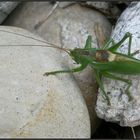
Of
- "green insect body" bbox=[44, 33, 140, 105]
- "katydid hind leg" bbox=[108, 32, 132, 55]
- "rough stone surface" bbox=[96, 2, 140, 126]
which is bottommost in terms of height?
"rough stone surface" bbox=[96, 2, 140, 126]

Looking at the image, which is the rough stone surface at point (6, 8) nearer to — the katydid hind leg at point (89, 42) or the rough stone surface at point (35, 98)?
the rough stone surface at point (35, 98)

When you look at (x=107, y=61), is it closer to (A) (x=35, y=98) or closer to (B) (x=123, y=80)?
(B) (x=123, y=80)

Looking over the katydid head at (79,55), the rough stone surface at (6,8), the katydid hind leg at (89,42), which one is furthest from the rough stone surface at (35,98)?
the rough stone surface at (6,8)

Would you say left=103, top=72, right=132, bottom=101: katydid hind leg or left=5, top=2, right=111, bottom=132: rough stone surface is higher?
left=5, top=2, right=111, bottom=132: rough stone surface

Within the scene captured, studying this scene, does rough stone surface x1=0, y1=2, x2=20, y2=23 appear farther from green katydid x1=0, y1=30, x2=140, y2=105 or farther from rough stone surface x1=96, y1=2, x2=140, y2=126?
rough stone surface x1=96, y1=2, x2=140, y2=126

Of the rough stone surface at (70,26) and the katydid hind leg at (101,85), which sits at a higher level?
the rough stone surface at (70,26)

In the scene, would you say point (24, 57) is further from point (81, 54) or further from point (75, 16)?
point (75, 16)

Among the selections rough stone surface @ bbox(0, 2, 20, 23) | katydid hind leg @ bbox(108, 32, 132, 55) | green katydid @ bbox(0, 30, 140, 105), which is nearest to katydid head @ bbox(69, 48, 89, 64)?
green katydid @ bbox(0, 30, 140, 105)
